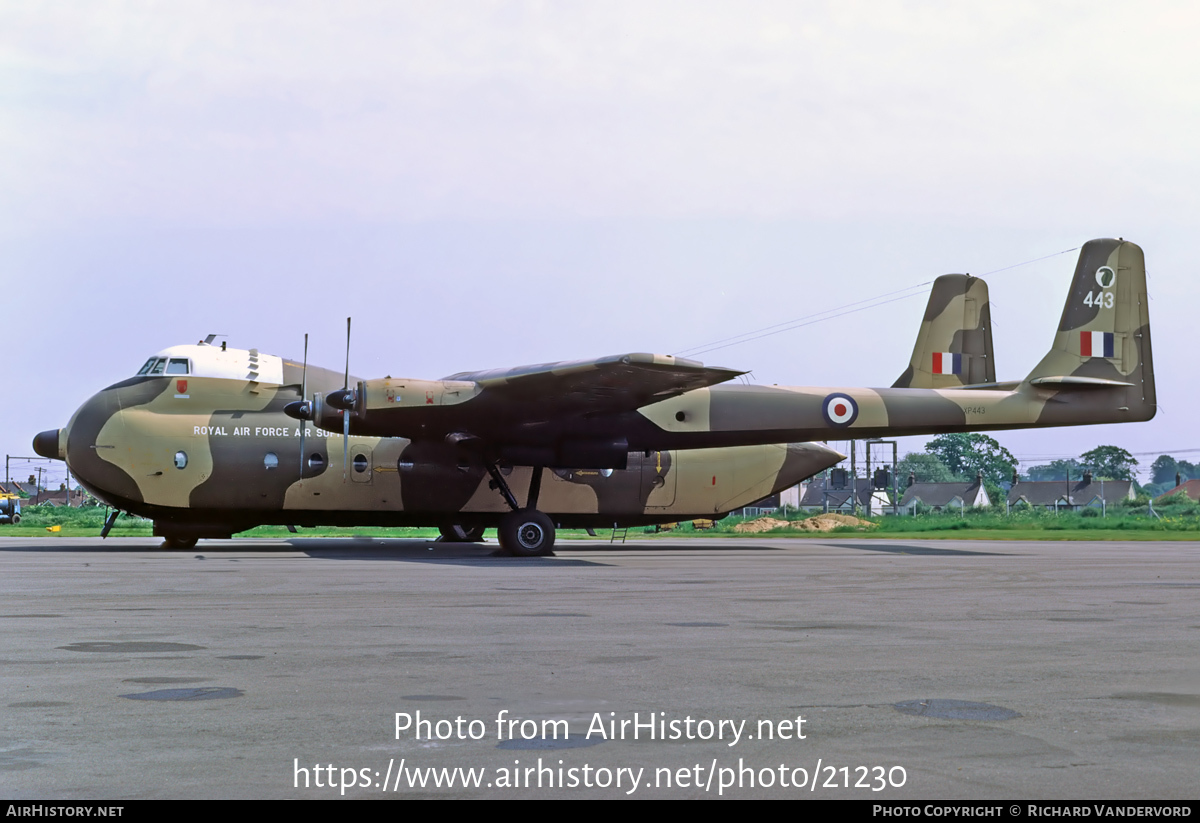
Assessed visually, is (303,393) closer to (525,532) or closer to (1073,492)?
(525,532)

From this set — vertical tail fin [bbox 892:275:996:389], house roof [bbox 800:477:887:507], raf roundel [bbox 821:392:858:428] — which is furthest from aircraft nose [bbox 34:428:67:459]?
house roof [bbox 800:477:887:507]

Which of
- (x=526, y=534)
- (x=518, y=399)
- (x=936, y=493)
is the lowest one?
(x=526, y=534)

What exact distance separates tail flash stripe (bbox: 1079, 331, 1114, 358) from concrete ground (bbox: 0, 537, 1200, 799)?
51.6 ft

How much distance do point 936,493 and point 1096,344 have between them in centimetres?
13369

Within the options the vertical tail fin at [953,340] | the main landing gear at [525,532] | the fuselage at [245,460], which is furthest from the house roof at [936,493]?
the main landing gear at [525,532]

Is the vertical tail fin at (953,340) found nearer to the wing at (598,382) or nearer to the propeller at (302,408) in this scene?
the wing at (598,382)

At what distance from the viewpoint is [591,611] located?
12.3 metres

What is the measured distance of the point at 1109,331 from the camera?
29922 millimetres

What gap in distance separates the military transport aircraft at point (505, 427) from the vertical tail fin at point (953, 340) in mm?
4023

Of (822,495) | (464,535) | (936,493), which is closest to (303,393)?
(464,535)

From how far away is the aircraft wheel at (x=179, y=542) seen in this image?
2753cm

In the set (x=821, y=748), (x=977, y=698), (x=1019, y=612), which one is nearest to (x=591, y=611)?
(x=1019, y=612)
